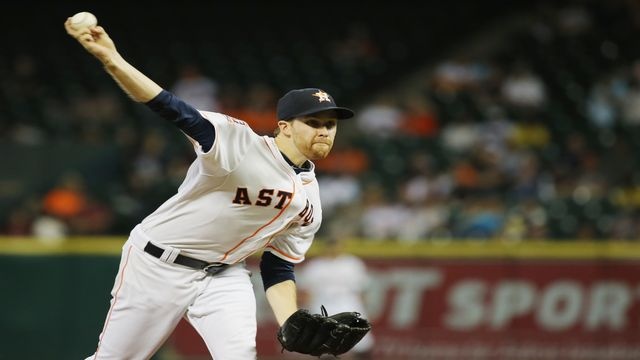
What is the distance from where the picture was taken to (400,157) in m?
12.8

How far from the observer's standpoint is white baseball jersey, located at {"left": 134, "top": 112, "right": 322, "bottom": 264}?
14.7 feet

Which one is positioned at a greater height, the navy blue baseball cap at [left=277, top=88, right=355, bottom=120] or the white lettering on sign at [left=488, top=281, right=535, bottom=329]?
the navy blue baseball cap at [left=277, top=88, right=355, bottom=120]

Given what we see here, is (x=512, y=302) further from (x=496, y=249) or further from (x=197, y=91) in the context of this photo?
(x=197, y=91)

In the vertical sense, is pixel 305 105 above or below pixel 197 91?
below

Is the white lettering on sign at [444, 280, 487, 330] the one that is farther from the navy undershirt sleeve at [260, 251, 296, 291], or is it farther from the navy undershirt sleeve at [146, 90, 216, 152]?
the navy undershirt sleeve at [146, 90, 216, 152]

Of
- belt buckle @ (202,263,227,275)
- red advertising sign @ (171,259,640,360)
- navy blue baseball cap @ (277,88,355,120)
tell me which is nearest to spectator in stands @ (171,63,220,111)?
red advertising sign @ (171,259,640,360)

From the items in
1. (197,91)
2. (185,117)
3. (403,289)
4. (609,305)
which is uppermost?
(197,91)

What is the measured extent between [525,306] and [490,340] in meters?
0.48

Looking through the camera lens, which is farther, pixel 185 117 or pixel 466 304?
pixel 466 304

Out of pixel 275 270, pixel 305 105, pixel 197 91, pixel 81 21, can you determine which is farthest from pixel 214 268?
pixel 197 91

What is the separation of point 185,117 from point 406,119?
9662 mm

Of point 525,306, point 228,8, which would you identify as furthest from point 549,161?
point 228,8

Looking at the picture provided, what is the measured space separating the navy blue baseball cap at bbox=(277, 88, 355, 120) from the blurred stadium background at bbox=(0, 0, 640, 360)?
4575 mm

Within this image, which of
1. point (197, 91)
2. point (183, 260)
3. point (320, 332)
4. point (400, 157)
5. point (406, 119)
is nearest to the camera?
point (320, 332)
